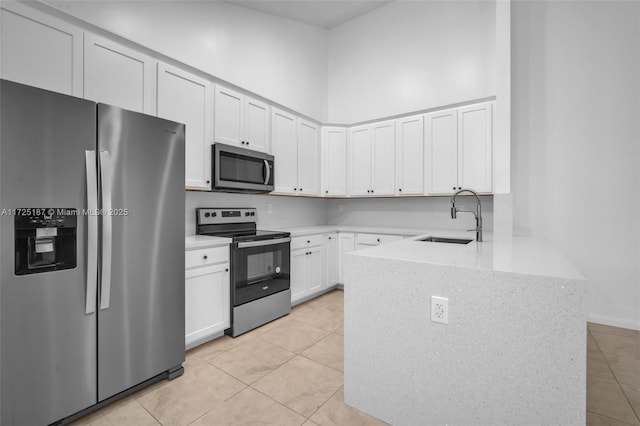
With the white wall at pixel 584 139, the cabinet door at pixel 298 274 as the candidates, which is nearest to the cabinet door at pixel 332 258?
the cabinet door at pixel 298 274

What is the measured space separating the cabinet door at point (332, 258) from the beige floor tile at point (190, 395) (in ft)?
6.59

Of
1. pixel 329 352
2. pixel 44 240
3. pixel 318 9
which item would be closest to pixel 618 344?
pixel 329 352

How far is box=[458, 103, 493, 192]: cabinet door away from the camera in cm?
323

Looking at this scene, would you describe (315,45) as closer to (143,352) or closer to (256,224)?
(256,224)

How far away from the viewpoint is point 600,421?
5.26 ft

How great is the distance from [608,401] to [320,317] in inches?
85.5

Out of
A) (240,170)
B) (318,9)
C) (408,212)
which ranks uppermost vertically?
(318,9)

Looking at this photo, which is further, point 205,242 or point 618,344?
point 618,344

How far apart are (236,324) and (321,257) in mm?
1431

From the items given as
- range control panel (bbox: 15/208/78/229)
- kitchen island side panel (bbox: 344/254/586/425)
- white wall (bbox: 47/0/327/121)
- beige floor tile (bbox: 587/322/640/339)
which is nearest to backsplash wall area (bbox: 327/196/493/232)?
beige floor tile (bbox: 587/322/640/339)

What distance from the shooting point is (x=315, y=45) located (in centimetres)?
455

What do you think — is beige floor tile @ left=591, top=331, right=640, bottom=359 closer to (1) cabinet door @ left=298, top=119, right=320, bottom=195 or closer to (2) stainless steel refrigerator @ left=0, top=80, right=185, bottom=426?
(1) cabinet door @ left=298, top=119, right=320, bottom=195

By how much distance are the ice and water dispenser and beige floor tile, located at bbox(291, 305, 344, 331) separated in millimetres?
2037

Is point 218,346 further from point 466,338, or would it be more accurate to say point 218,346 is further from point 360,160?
Result: point 360,160
